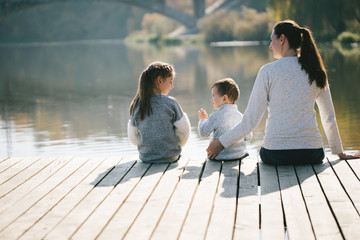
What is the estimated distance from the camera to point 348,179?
2.58 metres

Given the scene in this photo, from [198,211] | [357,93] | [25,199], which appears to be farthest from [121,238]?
[357,93]

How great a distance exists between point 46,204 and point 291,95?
1.26m

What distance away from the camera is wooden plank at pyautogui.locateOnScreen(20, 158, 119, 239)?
2.03 m

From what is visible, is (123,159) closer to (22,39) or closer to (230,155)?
(230,155)

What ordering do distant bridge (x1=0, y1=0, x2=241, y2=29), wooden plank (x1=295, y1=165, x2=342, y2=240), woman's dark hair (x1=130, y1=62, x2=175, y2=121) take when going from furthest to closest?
distant bridge (x1=0, y1=0, x2=241, y2=29) → woman's dark hair (x1=130, y1=62, x2=175, y2=121) → wooden plank (x1=295, y1=165, x2=342, y2=240)

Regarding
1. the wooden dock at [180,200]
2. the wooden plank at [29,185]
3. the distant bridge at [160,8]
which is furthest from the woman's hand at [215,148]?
the distant bridge at [160,8]

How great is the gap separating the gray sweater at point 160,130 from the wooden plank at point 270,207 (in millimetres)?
503

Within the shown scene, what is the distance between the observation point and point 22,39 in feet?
154

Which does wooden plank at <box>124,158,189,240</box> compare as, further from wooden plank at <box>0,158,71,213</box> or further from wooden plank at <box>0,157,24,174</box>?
wooden plank at <box>0,157,24,174</box>

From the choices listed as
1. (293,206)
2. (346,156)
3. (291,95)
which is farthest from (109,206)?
(346,156)

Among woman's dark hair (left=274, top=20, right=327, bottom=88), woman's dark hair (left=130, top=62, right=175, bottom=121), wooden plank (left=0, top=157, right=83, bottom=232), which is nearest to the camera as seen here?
wooden plank (left=0, top=157, right=83, bottom=232)

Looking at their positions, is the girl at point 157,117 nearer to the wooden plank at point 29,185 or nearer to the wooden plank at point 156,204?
the wooden plank at point 156,204

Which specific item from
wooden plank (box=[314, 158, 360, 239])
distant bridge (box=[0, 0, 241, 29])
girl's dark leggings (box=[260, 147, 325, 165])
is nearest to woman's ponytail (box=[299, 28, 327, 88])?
girl's dark leggings (box=[260, 147, 325, 165])

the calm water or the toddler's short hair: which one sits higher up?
the toddler's short hair
